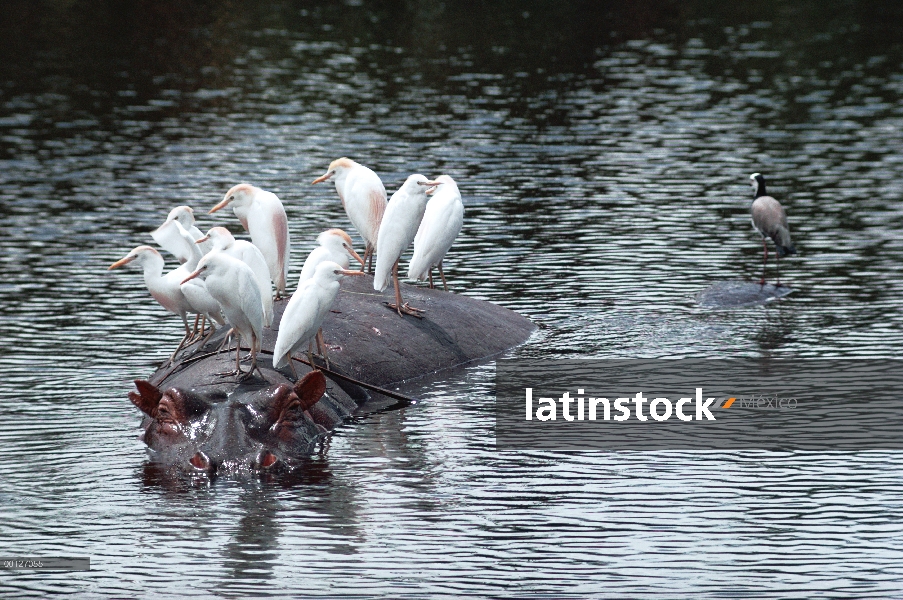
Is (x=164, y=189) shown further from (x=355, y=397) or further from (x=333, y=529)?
(x=333, y=529)

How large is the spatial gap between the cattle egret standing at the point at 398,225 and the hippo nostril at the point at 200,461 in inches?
164

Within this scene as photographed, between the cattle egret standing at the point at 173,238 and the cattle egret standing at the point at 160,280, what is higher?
the cattle egret standing at the point at 173,238

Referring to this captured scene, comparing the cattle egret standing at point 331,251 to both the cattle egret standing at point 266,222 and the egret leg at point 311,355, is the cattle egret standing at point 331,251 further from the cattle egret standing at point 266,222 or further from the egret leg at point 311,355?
the cattle egret standing at point 266,222

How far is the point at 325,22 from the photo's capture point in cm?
5897

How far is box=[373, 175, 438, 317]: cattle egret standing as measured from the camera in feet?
58.0

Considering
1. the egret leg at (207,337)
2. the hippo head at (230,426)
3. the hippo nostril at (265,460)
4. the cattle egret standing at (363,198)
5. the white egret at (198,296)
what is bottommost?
the hippo nostril at (265,460)

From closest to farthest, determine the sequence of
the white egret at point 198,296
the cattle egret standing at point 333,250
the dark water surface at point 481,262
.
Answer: the dark water surface at point 481,262
the white egret at point 198,296
the cattle egret standing at point 333,250

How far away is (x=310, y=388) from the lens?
14789mm

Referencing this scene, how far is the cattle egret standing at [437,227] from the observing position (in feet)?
60.0

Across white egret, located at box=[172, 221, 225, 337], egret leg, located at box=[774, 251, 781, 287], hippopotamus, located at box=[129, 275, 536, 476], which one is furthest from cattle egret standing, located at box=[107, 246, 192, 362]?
egret leg, located at box=[774, 251, 781, 287]

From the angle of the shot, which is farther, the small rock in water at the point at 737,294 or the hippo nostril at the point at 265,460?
the small rock in water at the point at 737,294

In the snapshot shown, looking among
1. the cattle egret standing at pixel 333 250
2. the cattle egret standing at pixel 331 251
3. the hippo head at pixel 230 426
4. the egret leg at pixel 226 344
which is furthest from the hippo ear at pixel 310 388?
the cattle egret standing at pixel 333 250

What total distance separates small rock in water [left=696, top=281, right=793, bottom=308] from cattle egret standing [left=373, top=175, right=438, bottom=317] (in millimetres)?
5248

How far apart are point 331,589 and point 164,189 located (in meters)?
20.1
